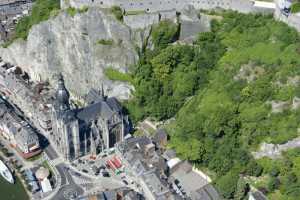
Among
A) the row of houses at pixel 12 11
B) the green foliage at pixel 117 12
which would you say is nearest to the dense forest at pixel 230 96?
the green foliage at pixel 117 12

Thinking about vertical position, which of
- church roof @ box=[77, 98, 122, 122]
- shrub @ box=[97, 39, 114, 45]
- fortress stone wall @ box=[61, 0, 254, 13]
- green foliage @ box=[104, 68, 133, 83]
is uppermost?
fortress stone wall @ box=[61, 0, 254, 13]

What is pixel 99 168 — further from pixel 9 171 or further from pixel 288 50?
pixel 288 50

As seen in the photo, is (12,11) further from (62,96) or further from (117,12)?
(62,96)

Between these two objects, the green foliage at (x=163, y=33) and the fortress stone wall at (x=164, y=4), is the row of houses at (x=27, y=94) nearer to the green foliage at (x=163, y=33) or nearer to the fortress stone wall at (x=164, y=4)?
the fortress stone wall at (x=164, y=4)

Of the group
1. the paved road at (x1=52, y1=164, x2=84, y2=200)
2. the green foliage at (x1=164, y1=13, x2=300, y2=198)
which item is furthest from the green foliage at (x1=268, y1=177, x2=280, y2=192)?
the paved road at (x1=52, y1=164, x2=84, y2=200)

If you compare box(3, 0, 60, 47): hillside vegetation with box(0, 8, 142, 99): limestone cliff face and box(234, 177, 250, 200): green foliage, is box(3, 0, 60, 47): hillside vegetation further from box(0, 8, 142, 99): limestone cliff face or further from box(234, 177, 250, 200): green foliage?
box(234, 177, 250, 200): green foliage

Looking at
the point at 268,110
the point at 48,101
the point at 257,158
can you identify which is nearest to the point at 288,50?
the point at 268,110

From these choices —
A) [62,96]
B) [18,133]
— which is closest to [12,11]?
[18,133]
